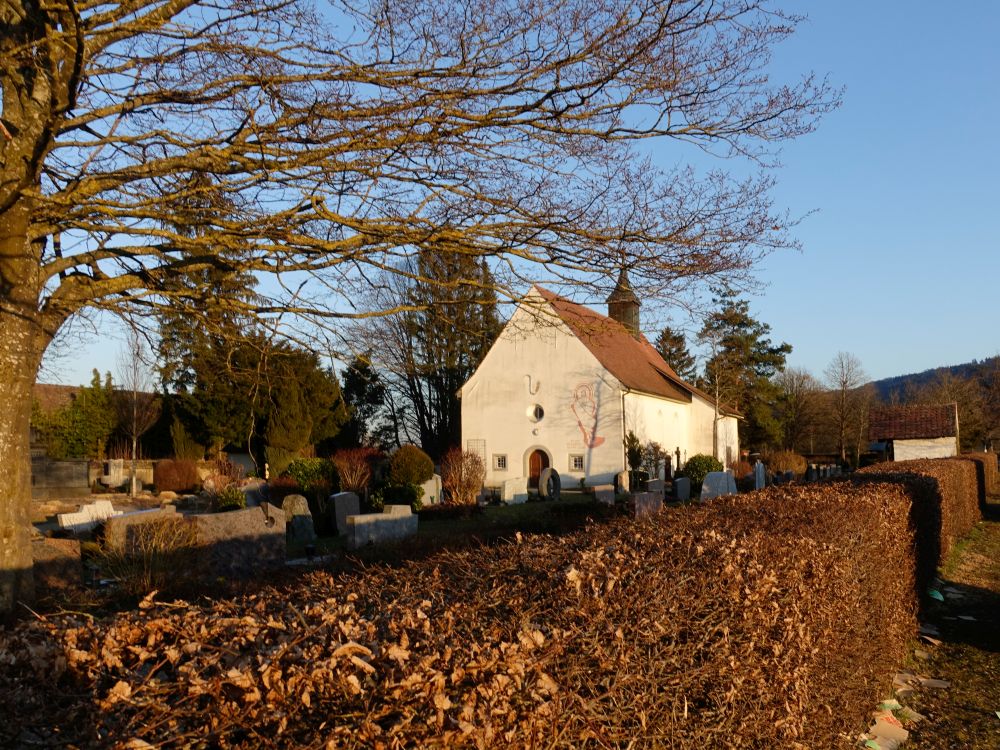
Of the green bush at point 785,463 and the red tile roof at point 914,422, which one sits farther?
the green bush at point 785,463

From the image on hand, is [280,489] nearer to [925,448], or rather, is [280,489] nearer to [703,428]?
[703,428]

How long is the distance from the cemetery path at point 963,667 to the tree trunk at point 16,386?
6366mm

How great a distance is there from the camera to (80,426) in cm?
3619

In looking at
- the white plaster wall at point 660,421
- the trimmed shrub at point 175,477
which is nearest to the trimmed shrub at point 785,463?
the white plaster wall at point 660,421

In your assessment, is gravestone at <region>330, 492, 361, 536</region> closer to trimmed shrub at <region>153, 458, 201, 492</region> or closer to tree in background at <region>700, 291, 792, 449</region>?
trimmed shrub at <region>153, 458, 201, 492</region>

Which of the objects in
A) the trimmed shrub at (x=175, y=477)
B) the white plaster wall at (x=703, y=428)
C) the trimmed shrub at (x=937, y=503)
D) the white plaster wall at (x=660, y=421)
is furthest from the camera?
the white plaster wall at (x=703, y=428)

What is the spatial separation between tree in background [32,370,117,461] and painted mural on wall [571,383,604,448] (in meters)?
20.6

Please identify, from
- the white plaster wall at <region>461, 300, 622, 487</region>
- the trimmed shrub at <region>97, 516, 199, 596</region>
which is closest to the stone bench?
the trimmed shrub at <region>97, 516, 199, 596</region>

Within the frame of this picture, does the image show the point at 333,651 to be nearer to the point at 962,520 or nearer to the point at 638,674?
the point at 638,674

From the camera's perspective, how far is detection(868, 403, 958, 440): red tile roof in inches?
1569

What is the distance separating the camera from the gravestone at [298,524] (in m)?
15.7

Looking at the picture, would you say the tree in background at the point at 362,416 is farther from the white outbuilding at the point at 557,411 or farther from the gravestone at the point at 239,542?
the gravestone at the point at 239,542

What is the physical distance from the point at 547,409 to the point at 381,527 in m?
22.0

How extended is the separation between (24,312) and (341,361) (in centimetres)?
248
